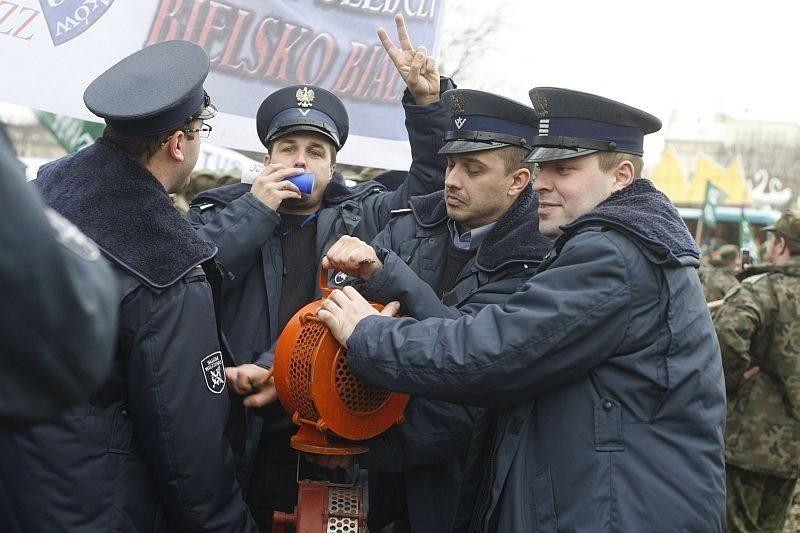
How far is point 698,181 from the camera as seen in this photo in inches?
1161

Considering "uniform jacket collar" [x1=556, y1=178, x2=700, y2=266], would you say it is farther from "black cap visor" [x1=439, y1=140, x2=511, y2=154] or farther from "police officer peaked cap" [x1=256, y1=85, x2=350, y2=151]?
"police officer peaked cap" [x1=256, y1=85, x2=350, y2=151]

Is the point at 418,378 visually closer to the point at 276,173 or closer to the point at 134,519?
the point at 134,519

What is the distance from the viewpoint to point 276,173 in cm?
362

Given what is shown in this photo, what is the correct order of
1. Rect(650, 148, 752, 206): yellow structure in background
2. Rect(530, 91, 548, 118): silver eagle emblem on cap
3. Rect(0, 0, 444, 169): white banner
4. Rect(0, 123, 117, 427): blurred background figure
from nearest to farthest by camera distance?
Rect(0, 123, 117, 427): blurred background figure → Rect(530, 91, 548, 118): silver eagle emblem on cap → Rect(0, 0, 444, 169): white banner → Rect(650, 148, 752, 206): yellow structure in background

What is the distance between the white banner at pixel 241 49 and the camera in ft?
12.4

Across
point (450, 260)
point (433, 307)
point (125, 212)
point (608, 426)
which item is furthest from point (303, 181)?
point (608, 426)

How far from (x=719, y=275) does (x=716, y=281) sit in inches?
8.9

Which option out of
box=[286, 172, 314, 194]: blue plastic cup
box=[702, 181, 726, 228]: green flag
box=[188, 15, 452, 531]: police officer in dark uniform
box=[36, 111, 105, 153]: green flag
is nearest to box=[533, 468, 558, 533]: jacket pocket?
box=[188, 15, 452, 531]: police officer in dark uniform

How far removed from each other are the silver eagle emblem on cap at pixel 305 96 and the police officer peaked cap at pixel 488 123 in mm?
725

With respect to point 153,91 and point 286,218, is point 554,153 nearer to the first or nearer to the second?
point 153,91

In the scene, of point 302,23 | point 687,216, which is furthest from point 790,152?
point 302,23

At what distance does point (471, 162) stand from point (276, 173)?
779 millimetres

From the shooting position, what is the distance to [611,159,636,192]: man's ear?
112 inches

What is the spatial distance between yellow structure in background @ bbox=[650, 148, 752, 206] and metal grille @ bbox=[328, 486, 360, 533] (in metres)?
27.4
